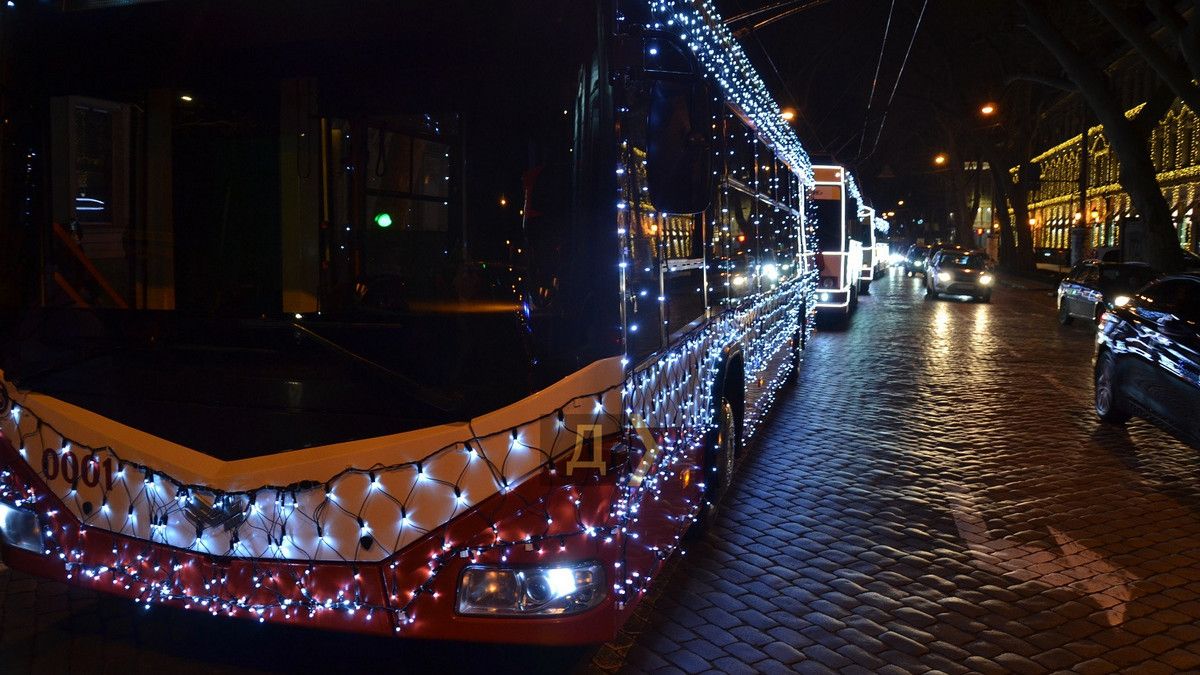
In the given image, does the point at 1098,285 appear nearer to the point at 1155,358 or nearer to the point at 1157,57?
the point at 1157,57

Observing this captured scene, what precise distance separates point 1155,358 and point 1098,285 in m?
12.5

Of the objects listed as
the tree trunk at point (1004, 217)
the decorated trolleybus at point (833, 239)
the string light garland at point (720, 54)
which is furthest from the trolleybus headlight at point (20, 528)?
the tree trunk at point (1004, 217)

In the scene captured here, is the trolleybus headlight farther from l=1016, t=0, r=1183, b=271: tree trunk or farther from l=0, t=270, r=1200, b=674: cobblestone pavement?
l=1016, t=0, r=1183, b=271: tree trunk

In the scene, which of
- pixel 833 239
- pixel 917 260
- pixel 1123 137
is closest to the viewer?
pixel 833 239

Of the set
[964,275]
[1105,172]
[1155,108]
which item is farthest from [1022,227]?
[1105,172]

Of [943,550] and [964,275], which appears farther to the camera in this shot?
[964,275]

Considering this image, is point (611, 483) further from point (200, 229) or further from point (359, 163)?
point (200, 229)

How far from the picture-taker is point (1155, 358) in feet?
28.5

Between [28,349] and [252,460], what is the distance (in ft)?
3.89

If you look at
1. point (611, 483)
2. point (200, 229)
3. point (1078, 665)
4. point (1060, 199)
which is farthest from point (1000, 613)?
point (1060, 199)

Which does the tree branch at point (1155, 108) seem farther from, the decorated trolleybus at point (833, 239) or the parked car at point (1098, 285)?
the decorated trolleybus at point (833, 239)

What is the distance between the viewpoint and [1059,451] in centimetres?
898

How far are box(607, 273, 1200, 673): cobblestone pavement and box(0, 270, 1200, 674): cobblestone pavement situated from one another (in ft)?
0.05

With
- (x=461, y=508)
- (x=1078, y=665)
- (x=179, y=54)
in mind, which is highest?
(x=179, y=54)
